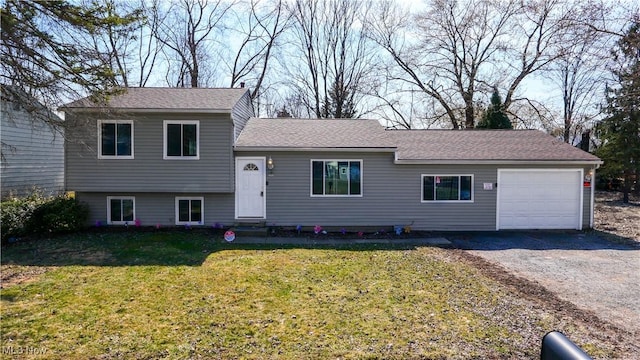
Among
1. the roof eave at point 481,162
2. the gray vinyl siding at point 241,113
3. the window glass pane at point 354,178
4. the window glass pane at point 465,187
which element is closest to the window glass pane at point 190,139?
the gray vinyl siding at point 241,113

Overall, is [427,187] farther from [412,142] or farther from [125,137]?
[125,137]

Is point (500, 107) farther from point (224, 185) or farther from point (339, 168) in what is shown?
point (224, 185)

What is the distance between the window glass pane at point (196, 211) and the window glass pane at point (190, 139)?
5.22 ft

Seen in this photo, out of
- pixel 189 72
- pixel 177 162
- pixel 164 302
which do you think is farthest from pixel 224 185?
pixel 189 72

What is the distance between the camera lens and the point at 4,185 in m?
13.2

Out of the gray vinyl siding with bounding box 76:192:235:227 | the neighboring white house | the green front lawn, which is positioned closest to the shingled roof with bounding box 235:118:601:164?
the gray vinyl siding with bounding box 76:192:235:227

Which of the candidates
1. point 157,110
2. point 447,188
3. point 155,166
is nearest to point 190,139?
point 157,110

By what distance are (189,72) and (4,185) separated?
1481 cm

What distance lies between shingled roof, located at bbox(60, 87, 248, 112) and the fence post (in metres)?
9.87

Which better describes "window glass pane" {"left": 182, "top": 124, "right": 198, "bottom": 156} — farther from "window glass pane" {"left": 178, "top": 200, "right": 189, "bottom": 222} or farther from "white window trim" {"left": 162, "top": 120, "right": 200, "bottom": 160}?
"window glass pane" {"left": 178, "top": 200, "right": 189, "bottom": 222}

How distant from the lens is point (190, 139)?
35.4 feet

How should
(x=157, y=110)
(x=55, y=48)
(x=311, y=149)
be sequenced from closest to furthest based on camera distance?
(x=55, y=48)
(x=157, y=110)
(x=311, y=149)

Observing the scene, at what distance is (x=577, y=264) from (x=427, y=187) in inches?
176

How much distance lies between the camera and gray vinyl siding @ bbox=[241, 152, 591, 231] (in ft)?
37.1
